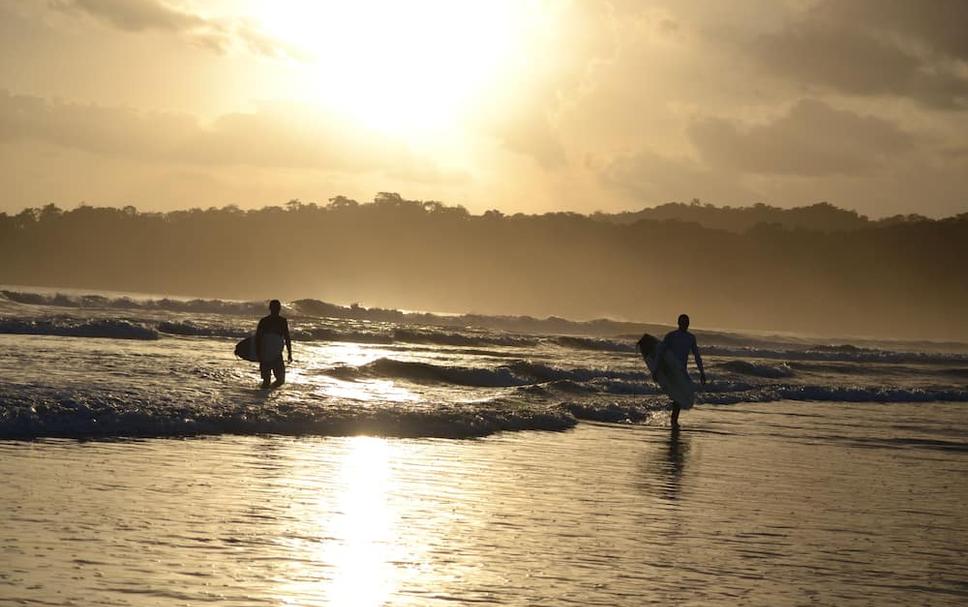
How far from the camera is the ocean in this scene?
26.6 feet

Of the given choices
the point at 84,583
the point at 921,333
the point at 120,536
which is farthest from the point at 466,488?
the point at 921,333

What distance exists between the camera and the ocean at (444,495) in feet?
26.6

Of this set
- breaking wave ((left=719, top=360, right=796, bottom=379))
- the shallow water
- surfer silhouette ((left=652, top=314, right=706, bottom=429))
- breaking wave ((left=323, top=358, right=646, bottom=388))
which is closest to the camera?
the shallow water

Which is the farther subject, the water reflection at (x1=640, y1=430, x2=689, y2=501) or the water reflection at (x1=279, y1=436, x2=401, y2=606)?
the water reflection at (x1=640, y1=430, x2=689, y2=501)

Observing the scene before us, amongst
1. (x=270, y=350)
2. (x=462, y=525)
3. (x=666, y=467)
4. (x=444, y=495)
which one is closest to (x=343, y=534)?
(x=462, y=525)

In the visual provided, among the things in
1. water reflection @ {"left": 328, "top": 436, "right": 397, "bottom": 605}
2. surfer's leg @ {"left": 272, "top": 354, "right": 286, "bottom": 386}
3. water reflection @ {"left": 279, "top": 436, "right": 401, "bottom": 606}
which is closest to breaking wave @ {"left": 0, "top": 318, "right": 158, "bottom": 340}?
surfer's leg @ {"left": 272, "top": 354, "right": 286, "bottom": 386}

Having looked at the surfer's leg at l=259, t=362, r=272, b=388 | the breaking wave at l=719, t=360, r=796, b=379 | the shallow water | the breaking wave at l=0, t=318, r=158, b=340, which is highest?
the breaking wave at l=0, t=318, r=158, b=340

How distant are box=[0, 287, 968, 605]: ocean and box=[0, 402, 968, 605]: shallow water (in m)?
0.03

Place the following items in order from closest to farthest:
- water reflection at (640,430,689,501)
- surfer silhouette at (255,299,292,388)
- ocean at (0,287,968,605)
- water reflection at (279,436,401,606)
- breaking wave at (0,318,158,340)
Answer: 1. water reflection at (279,436,401,606)
2. ocean at (0,287,968,605)
3. water reflection at (640,430,689,501)
4. surfer silhouette at (255,299,292,388)
5. breaking wave at (0,318,158,340)

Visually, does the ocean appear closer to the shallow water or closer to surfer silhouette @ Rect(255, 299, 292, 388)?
the shallow water

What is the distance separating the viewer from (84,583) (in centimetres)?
752

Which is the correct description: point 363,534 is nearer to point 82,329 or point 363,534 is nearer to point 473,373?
point 473,373

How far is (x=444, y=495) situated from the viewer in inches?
450

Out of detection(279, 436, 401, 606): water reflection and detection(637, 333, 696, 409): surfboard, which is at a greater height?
detection(637, 333, 696, 409): surfboard
